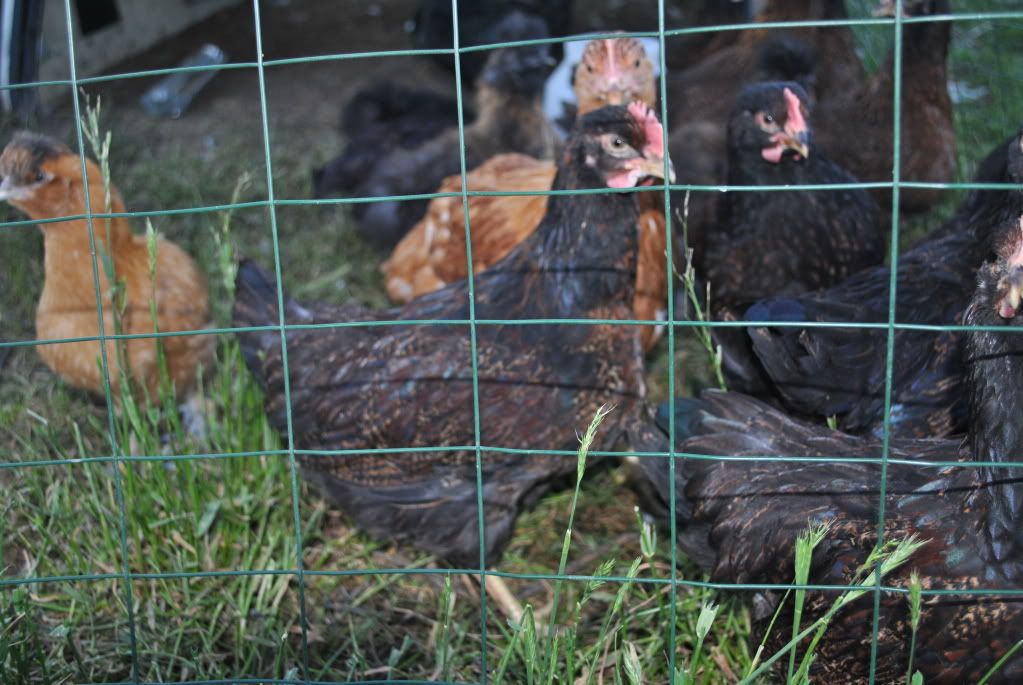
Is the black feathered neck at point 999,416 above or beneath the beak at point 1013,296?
beneath

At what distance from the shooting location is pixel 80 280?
3.33 meters

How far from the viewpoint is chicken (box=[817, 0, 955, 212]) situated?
434 cm

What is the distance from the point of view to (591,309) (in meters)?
3.00

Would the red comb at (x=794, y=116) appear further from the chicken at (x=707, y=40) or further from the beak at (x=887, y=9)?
the chicken at (x=707, y=40)

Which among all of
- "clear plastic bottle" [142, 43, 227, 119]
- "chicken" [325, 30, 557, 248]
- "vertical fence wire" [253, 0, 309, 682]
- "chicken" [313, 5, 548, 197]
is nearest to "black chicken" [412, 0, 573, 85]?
"chicken" [313, 5, 548, 197]

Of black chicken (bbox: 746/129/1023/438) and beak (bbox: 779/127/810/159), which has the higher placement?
beak (bbox: 779/127/810/159)

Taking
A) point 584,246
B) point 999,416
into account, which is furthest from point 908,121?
point 999,416

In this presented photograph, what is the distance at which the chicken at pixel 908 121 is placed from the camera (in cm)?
434

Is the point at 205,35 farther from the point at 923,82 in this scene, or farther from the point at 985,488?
the point at 985,488

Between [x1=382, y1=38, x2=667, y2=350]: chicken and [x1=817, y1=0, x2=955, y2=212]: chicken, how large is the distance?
0.90 m

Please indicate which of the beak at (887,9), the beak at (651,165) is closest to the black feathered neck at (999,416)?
the beak at (651,165)

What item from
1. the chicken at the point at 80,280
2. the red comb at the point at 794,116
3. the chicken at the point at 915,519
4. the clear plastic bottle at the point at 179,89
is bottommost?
the chicken at the point at 915,519

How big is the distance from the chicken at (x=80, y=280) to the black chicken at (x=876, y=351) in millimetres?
1982

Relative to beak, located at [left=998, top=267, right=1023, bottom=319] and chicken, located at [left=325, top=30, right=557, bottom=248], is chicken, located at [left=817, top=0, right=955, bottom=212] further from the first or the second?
beak, located at [left=998, top=267, right=1023, bottom=319]
